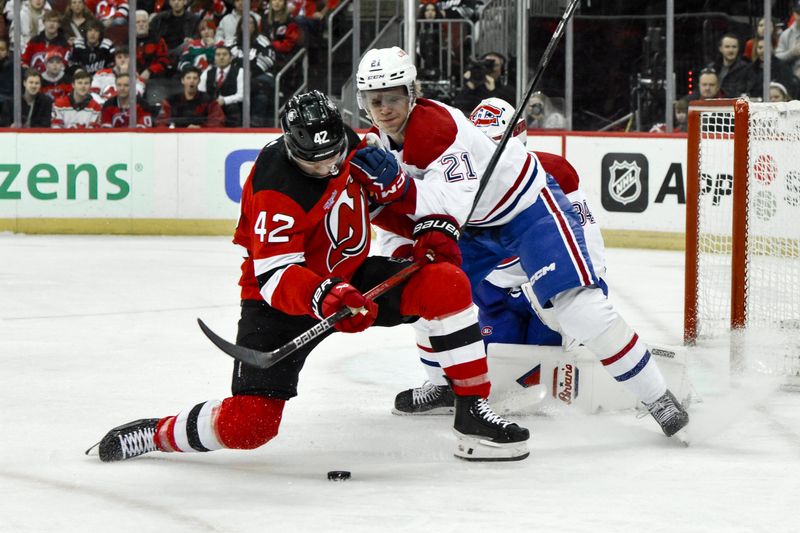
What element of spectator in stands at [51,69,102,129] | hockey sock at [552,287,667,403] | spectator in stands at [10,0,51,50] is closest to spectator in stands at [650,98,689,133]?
spectator in stands at [51,69,102,129]

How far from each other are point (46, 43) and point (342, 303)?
679cm

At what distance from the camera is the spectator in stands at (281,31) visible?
8969mm

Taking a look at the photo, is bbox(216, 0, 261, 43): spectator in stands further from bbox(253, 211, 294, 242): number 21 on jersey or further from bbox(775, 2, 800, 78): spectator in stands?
bbox(253, 211, 294, 242): number 21 on jersey

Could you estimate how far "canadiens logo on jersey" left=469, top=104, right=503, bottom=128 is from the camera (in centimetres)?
386

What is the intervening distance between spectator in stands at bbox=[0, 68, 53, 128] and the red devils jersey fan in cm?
610

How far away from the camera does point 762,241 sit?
449 centimetres

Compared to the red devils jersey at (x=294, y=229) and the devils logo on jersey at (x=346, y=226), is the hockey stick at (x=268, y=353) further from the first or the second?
the devils logo on jersey at (x=346, y=226)

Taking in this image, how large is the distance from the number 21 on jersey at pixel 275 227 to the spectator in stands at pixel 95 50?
6322mm

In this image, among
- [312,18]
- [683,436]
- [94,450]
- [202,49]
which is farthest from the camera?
[312,18]

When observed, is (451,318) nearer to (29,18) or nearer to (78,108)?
(78,108)

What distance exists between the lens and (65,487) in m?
2.85

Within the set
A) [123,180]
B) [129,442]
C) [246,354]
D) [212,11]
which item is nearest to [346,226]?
[246,354]

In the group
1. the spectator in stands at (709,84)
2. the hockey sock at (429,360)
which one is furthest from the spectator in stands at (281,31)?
the hockey sock at (429,360)

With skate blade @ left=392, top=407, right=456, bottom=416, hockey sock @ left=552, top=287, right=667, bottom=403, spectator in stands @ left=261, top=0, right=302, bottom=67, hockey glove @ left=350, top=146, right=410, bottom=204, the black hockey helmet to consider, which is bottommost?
skate blade @ left=392, top=407, right=456, bottom=416
